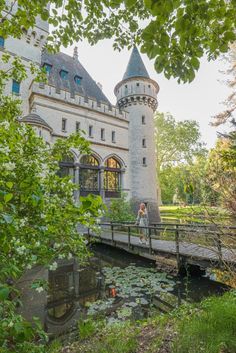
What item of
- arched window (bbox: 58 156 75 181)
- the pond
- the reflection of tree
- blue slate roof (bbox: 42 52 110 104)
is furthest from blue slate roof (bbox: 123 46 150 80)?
the pond

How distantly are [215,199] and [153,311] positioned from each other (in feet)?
9.99

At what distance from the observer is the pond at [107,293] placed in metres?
4.86

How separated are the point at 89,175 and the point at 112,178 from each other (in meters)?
2.49

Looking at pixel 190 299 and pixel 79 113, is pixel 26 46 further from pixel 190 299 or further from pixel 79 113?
pixel 190 299

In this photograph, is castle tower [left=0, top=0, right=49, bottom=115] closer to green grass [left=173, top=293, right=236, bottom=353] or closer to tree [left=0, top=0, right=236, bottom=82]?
tree [left=0, top=0, right=236, bottom=82]

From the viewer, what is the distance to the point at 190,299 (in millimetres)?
5484

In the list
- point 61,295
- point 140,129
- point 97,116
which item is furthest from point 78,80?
point 61,295

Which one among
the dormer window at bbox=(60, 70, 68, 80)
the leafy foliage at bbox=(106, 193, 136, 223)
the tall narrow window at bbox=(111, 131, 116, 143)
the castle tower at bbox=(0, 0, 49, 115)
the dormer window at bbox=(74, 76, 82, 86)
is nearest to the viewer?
the leafy foliage at bbox=(106, 193, 136, 223)

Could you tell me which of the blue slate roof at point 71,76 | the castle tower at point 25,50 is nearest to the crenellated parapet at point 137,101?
the blue slate roof at point 71,76

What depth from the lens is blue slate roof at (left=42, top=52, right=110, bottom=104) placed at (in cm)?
1945

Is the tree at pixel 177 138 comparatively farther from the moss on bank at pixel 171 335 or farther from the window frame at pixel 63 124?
the moss on bank at pixel 171 335

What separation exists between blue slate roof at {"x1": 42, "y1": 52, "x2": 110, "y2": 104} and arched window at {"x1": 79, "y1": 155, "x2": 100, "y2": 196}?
6099 millimetres

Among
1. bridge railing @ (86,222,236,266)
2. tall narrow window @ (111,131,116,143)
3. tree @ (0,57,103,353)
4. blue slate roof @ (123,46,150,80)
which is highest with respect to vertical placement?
blue slate roof @ (123,46,150,80)

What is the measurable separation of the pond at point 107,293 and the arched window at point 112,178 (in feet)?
36.5
